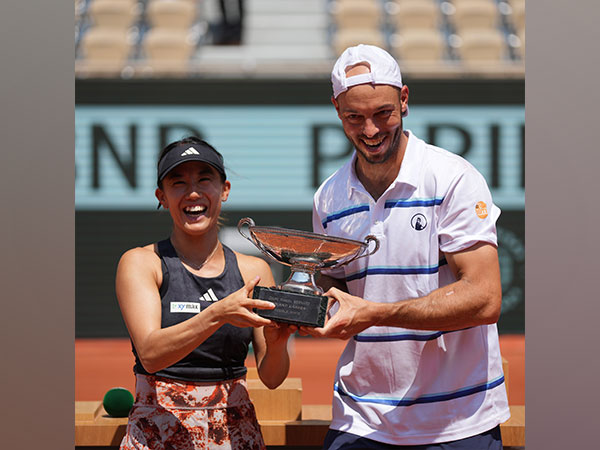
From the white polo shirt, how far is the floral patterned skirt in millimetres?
292

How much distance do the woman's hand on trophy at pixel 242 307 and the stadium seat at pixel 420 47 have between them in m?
11.7

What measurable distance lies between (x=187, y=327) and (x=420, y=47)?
471 inches

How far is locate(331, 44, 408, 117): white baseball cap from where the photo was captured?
6.43 feet

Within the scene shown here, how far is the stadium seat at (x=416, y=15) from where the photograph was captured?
1380cm

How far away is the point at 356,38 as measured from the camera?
42.9 ft

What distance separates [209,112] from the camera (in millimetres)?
10141

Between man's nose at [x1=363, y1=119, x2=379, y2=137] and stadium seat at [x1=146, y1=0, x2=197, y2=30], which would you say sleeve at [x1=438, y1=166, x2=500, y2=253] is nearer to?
man's nose at [x1=363, y1=119, x2=379, y2=137]

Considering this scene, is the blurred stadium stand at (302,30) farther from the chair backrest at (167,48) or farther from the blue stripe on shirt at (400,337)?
the blue stripe on shirt at (400,337)

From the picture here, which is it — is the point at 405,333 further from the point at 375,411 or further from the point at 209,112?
the point at 209,112

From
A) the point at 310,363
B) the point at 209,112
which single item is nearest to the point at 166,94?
the point at 209,112

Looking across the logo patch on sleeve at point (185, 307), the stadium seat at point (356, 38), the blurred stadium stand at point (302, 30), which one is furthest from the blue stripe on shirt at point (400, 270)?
the stadium seat at point (356, 38)
